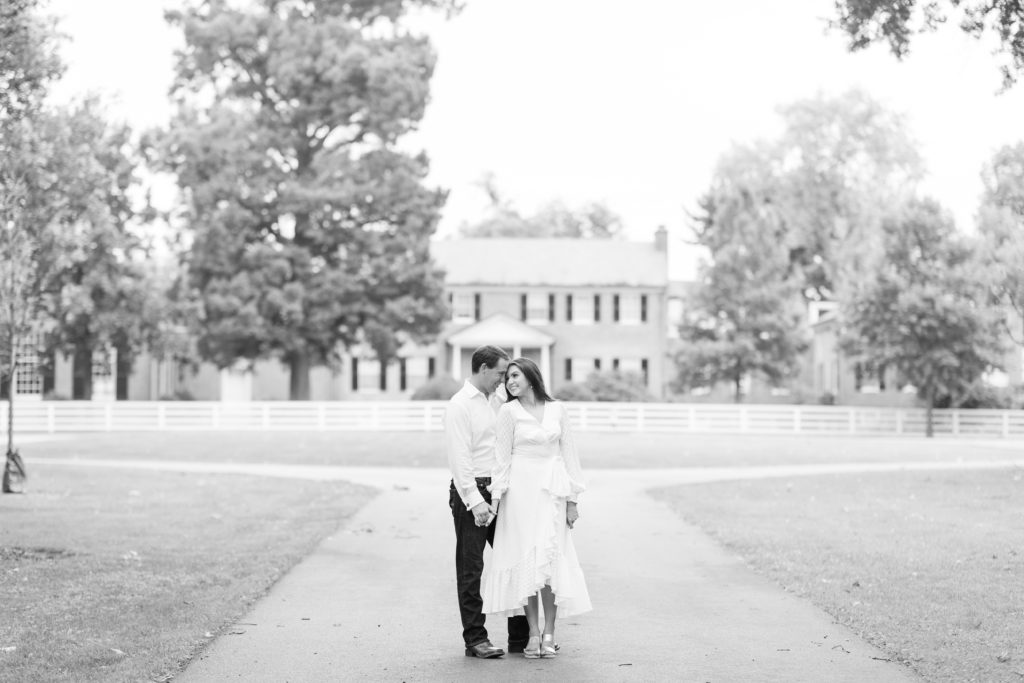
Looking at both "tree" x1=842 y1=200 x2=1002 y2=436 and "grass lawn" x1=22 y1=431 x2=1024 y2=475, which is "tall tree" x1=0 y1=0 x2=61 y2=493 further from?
"tree" x1=842 y1=200 x2=1002 y2=436

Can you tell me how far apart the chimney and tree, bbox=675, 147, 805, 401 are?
342 inches

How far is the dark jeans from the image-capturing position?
8.19 m

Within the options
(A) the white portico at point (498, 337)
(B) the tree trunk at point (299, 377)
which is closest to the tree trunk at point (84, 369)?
(B) the tree trunk at point (299, 377)

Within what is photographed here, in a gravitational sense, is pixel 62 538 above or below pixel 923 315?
below

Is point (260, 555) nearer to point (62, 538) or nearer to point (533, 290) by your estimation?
point (62, 538)

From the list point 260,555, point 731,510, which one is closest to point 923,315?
point 731,510

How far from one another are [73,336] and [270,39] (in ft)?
42.0

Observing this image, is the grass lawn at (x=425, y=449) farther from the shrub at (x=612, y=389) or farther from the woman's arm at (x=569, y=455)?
the woman's arm at (x=569, y=455)

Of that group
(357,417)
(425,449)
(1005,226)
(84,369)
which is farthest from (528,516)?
(84,369)

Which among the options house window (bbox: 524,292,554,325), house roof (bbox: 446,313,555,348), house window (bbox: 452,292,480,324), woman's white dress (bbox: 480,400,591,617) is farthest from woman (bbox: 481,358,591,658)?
house window (bbox: 524,292,554,325)

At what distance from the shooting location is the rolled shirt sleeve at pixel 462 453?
802 cm

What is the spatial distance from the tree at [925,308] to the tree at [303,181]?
48.7 feet

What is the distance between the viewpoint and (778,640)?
870 cm

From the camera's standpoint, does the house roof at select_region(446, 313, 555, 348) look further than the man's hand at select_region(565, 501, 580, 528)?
Yes
